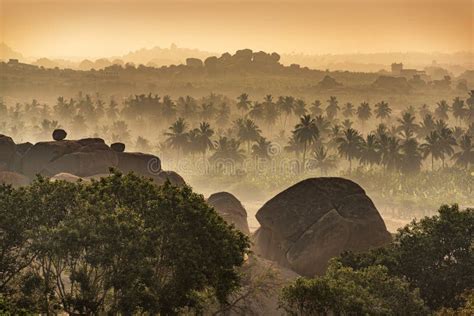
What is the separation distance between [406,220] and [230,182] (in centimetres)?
4426

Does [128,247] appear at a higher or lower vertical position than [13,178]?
higher

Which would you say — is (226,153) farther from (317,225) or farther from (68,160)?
(317,225)

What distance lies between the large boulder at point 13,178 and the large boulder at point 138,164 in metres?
12.0

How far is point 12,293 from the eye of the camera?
3606 centimetres

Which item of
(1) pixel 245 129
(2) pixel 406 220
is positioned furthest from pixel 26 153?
(1) pixel 245 129

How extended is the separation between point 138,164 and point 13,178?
15.1 metres

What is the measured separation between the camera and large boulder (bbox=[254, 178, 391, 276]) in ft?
173

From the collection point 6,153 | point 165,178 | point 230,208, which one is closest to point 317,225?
→ point 230,208

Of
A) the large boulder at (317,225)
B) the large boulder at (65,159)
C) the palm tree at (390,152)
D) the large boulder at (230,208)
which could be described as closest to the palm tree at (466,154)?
the palm tree at (390,152)

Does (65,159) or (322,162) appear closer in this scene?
(65,159)

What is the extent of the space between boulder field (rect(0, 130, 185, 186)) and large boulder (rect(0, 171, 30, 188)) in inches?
23.9

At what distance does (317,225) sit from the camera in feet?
177

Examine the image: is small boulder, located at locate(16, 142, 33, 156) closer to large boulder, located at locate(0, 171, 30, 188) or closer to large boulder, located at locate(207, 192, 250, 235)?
large boulder, located at locate(0, 171, 30, 188)

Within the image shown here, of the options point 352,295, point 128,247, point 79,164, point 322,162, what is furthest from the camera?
point 322,162
